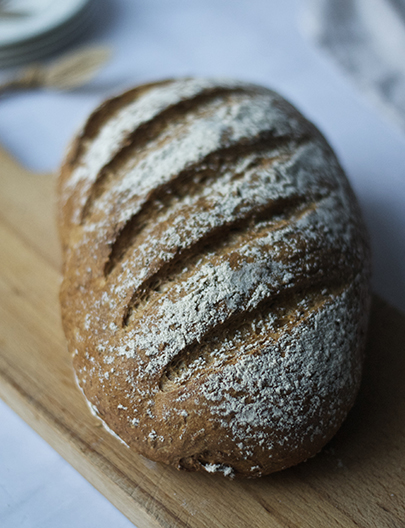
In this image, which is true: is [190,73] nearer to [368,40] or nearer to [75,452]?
[368,40]

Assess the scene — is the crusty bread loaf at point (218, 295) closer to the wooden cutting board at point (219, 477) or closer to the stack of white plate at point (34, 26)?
the wooden cutting board at point (219, 477)

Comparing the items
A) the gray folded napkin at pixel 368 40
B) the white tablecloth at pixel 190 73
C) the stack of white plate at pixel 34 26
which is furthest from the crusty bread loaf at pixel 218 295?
the stack of white plate at pixel 34 26

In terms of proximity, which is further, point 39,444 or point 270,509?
point 39,444

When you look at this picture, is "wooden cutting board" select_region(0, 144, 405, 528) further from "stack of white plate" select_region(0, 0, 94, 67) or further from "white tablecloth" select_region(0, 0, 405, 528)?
"stack of white plate" select_region(0, 0, 94, 67)

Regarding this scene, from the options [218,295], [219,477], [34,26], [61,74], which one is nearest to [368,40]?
[61,74]

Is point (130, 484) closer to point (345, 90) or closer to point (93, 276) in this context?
point (93, 276)

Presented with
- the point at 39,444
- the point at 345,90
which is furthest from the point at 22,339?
the point at 345,90
